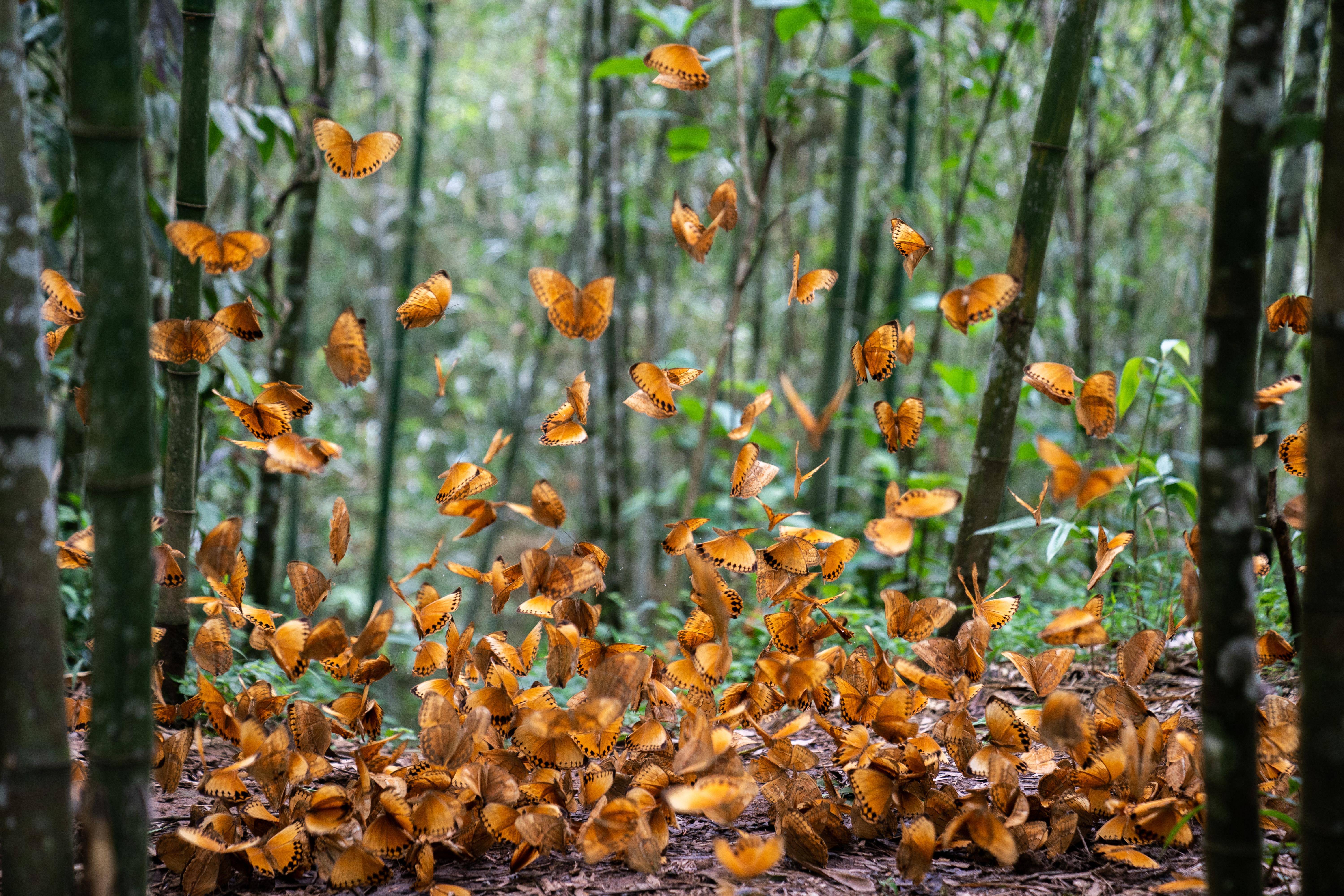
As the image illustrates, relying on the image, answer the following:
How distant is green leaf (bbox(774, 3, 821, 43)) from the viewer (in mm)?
2104

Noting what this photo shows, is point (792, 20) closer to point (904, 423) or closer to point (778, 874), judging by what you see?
point (904, 423)

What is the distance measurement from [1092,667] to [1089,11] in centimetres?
109

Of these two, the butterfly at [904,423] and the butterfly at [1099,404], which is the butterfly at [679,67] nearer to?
the butterfly at [904,423]

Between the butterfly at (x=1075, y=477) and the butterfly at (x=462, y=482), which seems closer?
the butterfly at (x=1075, y=477)

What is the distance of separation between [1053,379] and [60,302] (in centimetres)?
127

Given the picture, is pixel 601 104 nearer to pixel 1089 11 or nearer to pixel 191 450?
pixel 1089 11

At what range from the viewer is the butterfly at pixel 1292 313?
1155mm

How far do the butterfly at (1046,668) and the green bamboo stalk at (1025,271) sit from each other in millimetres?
411

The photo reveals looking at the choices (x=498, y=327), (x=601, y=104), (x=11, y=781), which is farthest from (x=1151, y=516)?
(x=498, y=327)

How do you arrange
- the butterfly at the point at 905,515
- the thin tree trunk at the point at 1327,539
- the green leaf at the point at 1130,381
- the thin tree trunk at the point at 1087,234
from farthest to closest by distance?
the thin tree trunk at the point at 1087,234 → the green leaf at the point at 1130,381 → the butterfly at the point at 905,515 → the thin tree trunk at the point at 1327,539

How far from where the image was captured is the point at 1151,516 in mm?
3076

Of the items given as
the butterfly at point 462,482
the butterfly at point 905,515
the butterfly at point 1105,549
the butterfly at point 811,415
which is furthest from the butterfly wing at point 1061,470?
the butterfly at point 462,482

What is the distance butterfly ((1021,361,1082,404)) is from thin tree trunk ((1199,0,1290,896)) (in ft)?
1.08

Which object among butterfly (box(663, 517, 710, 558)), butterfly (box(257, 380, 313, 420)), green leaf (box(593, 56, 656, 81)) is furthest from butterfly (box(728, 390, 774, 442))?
green leaf (box(593, 56, 656, 81))
